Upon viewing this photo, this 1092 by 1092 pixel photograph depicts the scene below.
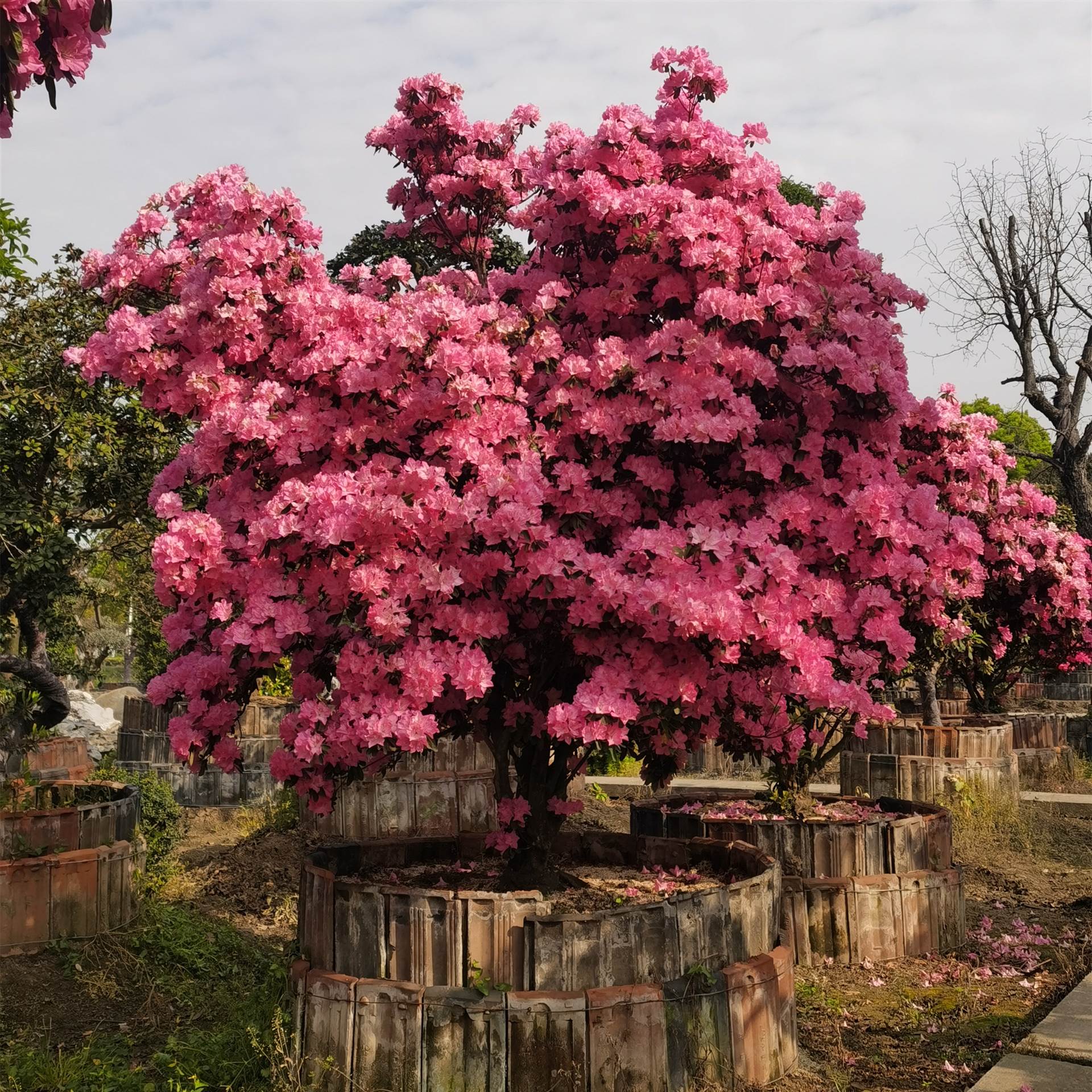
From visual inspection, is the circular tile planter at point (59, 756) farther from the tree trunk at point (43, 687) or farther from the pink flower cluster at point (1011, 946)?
the pink flower cluster at point (1011, 946)

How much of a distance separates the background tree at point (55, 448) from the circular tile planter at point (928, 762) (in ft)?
30.7

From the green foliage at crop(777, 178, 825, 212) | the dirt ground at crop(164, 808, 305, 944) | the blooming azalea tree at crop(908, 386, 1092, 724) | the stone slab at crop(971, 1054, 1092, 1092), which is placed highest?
the green foliage at crop(777, 178, 825, 212)

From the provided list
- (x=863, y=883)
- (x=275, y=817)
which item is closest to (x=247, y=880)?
(x=275, y=817)

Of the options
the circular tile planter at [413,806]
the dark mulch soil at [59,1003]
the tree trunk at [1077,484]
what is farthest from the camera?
the tree trunk at [1077,484]

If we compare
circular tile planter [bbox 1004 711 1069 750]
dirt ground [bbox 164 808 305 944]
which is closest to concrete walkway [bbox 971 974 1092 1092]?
dirt ground [bbox 164 808 305 944]

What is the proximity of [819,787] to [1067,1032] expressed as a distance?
31.6 feet

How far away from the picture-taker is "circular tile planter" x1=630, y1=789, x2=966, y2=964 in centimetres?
795

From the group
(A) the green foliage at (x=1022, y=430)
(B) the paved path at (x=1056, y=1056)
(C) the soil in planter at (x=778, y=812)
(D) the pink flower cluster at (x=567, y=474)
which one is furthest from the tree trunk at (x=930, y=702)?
(A) the green foliage at (x=1022, y=430)

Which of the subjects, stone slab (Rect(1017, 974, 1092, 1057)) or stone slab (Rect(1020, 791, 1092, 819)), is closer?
stone slab (Rect(1017, 974, 1092, 1057))

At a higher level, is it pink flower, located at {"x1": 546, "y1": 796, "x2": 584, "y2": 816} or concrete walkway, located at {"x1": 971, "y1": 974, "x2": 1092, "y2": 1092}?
pink flower, located at {"x1": 546, "y1": 796, "x2": 584, "y2": 816}

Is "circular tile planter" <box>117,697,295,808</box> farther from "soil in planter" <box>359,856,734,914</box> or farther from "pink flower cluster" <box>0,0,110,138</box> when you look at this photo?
"pink flower cluster" <box>0,0,110,138</box>

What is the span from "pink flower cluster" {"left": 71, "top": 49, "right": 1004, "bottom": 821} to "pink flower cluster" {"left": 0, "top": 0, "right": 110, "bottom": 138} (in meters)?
2.12

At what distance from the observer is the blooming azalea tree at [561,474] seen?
5.23m

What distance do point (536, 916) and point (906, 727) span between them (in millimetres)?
10146
